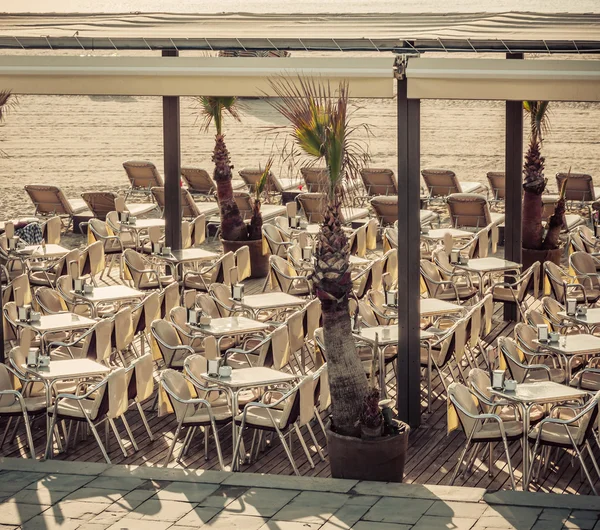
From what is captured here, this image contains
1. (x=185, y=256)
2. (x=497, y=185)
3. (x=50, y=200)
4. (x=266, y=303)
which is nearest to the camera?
(x=266, y=303)

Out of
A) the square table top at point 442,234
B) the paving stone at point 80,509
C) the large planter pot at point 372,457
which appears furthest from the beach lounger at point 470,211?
the paving stone at point 80,509

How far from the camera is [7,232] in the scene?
16.0 m

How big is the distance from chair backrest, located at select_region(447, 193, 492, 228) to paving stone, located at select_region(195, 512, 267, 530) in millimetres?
10607

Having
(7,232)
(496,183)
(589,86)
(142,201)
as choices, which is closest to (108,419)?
(589,86)

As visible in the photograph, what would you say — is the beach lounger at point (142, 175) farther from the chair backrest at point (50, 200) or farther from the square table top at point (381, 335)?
the square table top at point (381, 335)

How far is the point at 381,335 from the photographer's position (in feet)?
35.1

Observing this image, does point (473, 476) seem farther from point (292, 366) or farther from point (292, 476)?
point (292, 366)

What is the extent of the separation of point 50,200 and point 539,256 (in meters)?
8.05

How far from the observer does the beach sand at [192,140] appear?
26.8 metres

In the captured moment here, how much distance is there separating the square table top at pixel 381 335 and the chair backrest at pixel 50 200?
9.44 metres

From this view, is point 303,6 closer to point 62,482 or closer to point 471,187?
point 62,482

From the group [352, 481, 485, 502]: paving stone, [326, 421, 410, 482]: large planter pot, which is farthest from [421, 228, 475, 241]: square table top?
[352, 481, 485, 502]: paving stone

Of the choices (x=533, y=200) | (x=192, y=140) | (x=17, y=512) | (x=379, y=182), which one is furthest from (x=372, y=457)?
(x=192, y=140)

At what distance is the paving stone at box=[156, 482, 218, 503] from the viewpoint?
837cm
